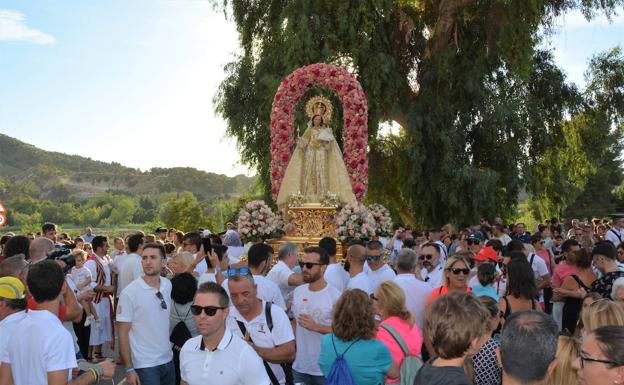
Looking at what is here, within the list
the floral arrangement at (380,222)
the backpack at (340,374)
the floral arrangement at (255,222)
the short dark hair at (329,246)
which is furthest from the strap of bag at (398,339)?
the floral arrangement at (380,222)

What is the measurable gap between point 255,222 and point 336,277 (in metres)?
7.09

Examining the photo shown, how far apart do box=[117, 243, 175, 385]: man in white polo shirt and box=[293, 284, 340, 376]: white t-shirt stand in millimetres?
1157

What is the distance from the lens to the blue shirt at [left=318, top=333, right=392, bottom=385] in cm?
454

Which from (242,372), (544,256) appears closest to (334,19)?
(544,256)

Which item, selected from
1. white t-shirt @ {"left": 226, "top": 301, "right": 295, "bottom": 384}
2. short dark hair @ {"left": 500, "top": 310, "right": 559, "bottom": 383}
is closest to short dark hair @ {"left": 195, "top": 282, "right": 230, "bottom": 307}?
white t-shirt @ {"left": 226, "top": 301, "right": 295, "bottom": 384}

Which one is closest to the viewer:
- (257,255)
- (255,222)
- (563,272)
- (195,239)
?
(257,255)

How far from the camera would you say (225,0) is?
25.5 m

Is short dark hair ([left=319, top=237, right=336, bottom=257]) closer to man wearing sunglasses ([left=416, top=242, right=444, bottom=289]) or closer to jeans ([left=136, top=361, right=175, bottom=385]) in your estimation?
man wearing sunglasses ([left=416, top=242, right=444, bottom=289])

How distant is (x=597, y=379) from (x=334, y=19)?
854 inches

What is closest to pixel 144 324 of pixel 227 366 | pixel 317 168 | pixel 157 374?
pixel 157 374

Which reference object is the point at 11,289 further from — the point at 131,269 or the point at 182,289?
the point at 131,269

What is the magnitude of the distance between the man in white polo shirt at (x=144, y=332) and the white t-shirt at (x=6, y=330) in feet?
4.65

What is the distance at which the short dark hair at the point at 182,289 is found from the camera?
19.8 feet

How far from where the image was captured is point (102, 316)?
10391 mm
